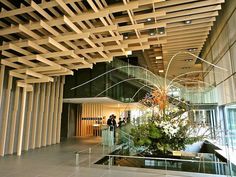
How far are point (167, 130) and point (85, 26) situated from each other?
395 cm

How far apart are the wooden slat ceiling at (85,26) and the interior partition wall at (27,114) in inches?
24.9

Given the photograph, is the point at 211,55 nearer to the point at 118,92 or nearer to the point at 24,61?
the point at 118,92

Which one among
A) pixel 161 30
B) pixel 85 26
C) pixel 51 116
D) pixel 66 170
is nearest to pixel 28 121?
pixel 51 116

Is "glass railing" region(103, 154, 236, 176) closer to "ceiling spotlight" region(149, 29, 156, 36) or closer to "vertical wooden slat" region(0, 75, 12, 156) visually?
"ceiling spotlight" region(149, 29, 156, 36)

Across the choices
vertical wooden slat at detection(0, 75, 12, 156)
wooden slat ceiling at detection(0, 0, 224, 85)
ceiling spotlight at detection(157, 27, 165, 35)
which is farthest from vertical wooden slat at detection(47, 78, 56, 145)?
ceiling spotlight at detection(157, 27, 165, 35)

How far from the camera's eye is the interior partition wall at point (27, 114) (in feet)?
21.3

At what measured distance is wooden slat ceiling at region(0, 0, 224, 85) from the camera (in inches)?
175

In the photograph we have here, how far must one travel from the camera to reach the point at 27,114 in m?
7.61

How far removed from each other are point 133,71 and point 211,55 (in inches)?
161

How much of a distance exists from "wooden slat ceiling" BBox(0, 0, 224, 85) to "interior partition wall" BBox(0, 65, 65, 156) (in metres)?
0.63

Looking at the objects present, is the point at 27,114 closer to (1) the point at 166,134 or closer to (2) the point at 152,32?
(2) the point at 152,32

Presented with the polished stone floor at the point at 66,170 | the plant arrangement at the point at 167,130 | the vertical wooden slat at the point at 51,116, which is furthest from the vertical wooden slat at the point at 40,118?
the plant arrangement at the point at 167,130

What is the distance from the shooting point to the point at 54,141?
9.20 meters

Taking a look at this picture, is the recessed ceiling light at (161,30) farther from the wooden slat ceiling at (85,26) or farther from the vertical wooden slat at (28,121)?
the vertical wooden slat at (28,121)
